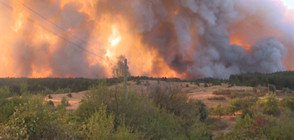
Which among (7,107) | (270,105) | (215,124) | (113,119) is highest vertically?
(7,107)

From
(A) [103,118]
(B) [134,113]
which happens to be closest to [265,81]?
(B) [134,113]

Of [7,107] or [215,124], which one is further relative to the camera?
[215,124]

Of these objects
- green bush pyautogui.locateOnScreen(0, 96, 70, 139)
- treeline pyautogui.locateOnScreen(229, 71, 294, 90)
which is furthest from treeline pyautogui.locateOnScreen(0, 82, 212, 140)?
treeline pyautogui.locateOnScreen(229, 71, 294, 90)

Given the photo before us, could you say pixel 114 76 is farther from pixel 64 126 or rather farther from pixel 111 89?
pixel 64 126

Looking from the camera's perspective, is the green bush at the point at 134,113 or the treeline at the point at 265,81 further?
the treeline at the point at 265,81

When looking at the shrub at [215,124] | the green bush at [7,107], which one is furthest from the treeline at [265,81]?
the green bush at [7,107]

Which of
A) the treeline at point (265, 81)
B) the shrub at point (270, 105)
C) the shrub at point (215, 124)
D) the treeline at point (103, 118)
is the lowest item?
the shrub at point (215, 124)

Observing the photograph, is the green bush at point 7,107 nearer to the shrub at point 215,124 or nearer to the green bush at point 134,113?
the green bush at point 134,113

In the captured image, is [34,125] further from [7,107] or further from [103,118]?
[7,107]

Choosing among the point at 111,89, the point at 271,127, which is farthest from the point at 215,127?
the point at 111,89

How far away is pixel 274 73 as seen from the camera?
2084 inches

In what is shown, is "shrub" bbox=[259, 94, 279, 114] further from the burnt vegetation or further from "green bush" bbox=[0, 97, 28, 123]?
"green bush" bbox=[0, 97, 28, 123]

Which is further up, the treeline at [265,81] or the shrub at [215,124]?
the treeline at [265,81]

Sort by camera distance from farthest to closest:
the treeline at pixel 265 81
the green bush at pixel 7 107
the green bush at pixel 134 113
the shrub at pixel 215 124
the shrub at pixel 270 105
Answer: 1. the treeline at pixel 265 81
2. the shrub at pixel 270 105
3. the shrub at pixel 215 124
4. the green bush at pixel 134 113
5. the green bush at pixel 7 107
